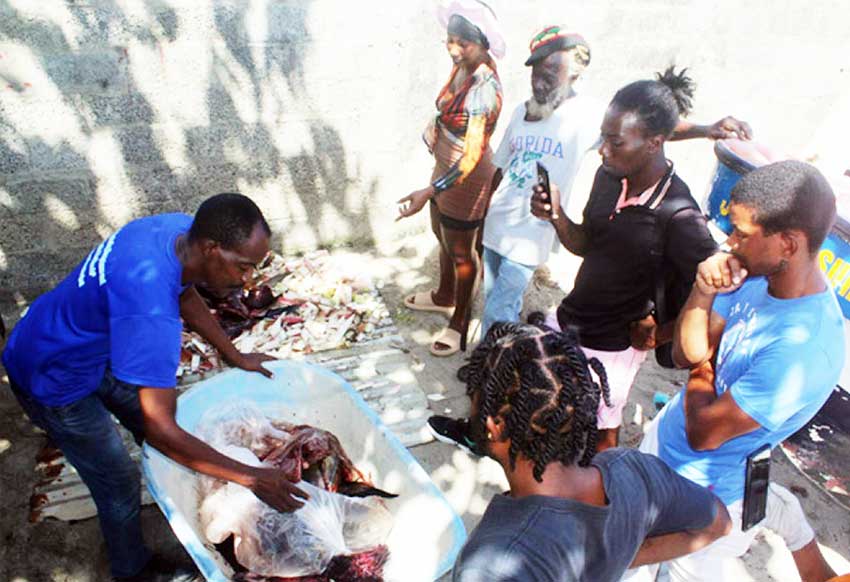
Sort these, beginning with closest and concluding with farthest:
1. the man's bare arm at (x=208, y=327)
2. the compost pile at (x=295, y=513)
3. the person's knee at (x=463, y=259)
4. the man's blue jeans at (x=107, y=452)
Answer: the man's blue jeans at (x=107, y=452) → the compost pile at (x=295, y=513) → the man's bare arm at (x=208, y=327) → the person's knee at (x=463, y=259)

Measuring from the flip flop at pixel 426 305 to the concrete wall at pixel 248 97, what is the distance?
89cm

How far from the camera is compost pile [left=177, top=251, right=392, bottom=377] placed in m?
4.37

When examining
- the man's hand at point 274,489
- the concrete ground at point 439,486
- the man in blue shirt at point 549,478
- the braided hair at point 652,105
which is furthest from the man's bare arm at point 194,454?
the braided hair at point 652,105

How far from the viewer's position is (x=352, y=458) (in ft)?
10.4

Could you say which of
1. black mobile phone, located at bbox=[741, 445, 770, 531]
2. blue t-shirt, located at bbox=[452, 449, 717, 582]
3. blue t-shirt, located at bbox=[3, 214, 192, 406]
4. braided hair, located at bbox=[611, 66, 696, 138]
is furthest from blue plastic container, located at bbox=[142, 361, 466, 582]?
braided hair, located at bbox=[611, 66, 696, 138]

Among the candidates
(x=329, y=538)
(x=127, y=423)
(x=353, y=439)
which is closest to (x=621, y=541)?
(x=329, y=538)

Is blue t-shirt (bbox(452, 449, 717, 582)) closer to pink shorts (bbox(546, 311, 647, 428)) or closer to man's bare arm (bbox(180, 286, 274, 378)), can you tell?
pink shorts (bbox(546, 311, 647, 428))

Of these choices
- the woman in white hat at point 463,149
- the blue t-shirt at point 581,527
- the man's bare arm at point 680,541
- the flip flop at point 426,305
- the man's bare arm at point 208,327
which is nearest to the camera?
the blue t-shirt at point 581,527

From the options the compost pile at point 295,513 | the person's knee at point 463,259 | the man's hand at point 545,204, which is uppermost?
the man's hand at point 545,204

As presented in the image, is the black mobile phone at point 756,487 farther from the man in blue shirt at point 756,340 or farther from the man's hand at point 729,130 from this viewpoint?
the man's hand at point 729,130

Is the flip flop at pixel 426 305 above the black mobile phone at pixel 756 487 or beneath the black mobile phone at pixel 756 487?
beneath

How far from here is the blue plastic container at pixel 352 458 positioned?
2439 millimetres

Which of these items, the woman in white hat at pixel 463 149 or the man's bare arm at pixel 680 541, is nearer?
the man's bare arm at pixel 680 541

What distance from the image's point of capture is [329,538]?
2.59 metres
